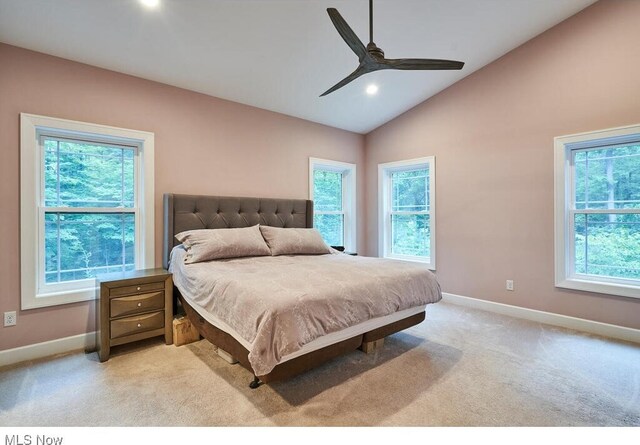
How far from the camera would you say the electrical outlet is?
7.98ft

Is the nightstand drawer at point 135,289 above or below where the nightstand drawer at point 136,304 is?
above

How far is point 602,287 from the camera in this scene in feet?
9.77

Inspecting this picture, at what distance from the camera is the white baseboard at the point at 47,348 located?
241cm

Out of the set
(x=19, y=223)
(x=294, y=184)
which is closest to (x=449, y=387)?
(x=294, y=184)

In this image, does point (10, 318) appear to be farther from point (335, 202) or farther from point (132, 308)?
point (335, 202)

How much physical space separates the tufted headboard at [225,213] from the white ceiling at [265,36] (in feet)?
4.12

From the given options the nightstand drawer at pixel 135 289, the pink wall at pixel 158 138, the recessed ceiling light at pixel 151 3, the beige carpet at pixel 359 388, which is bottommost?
the beige carpet at pixel 359 388

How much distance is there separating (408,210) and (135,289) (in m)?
3.77

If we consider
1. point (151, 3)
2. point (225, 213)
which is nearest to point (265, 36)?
point (151, 3)

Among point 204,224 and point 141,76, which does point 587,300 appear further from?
point 141,76

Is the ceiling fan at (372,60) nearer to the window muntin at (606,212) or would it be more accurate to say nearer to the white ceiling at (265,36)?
the white ceiling at (265,36)

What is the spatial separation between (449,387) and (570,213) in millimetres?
2470

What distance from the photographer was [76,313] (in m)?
2.74
